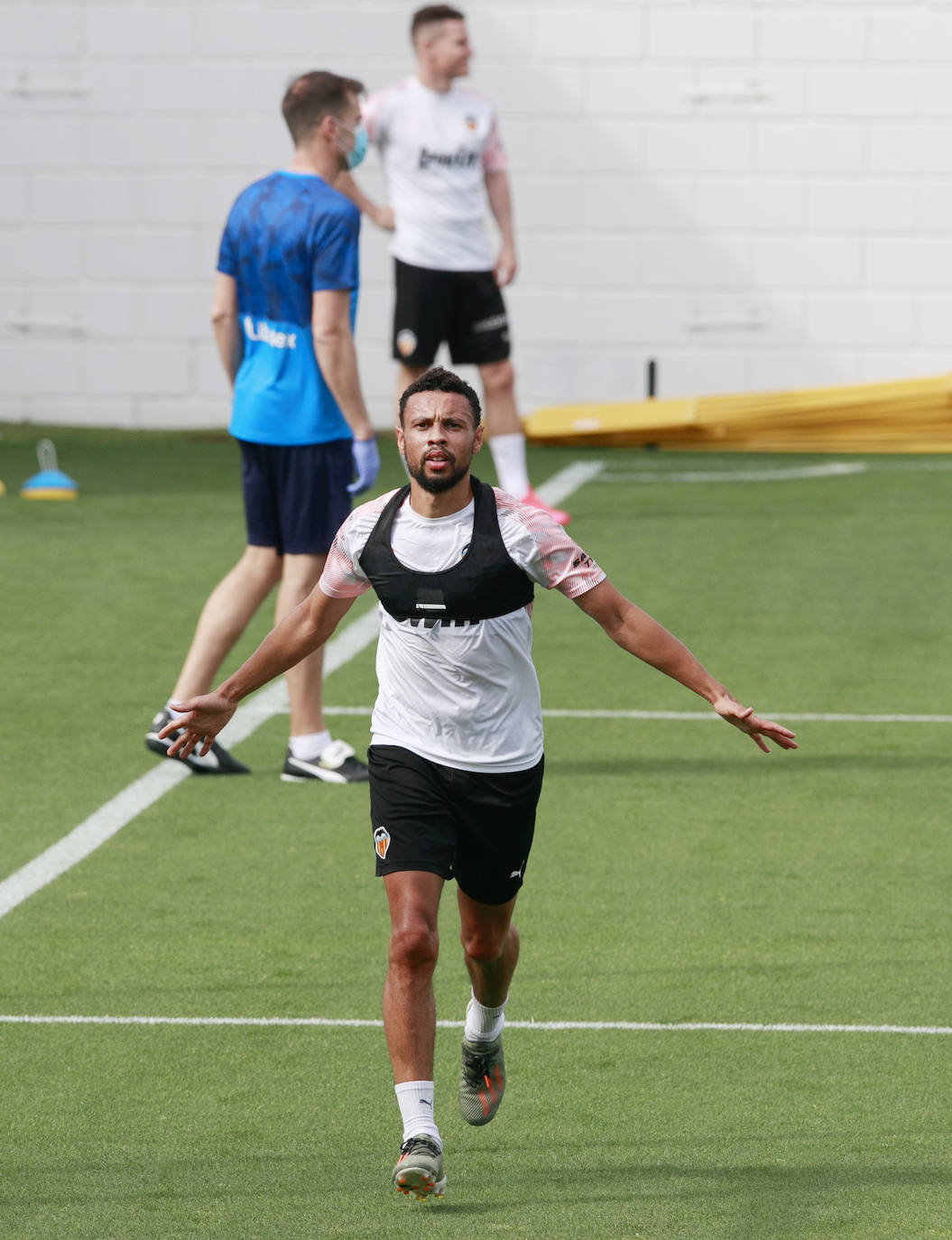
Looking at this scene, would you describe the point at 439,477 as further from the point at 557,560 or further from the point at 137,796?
the point at 137,796

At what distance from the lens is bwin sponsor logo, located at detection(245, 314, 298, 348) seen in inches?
267

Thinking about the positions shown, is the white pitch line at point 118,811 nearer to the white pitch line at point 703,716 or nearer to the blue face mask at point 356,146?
the white pitch line at point 703,716

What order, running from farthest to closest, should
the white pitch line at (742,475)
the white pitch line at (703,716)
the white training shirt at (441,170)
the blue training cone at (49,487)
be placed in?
the white pitch line at (742,475)
the blue training cone at (49,487)
the white training shirt at (441,170)
the white pitch line at (703,716)

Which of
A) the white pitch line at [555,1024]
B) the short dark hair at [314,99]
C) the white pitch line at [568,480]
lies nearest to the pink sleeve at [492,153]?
the white pitch line at [568,480]

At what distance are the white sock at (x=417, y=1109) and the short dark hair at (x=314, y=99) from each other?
3737mm

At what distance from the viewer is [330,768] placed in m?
6.79

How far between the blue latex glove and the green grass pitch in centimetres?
96

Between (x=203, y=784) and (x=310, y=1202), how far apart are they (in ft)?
10.5

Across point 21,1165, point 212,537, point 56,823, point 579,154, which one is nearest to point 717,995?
point 21,1165

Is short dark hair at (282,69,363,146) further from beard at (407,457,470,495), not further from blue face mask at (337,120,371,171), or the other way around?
beard at (407,457,470,495)

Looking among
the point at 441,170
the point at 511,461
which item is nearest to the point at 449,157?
the point at 441,170

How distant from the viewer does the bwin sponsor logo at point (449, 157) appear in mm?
11328

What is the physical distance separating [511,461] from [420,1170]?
7996mm

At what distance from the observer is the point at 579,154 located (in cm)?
1620
